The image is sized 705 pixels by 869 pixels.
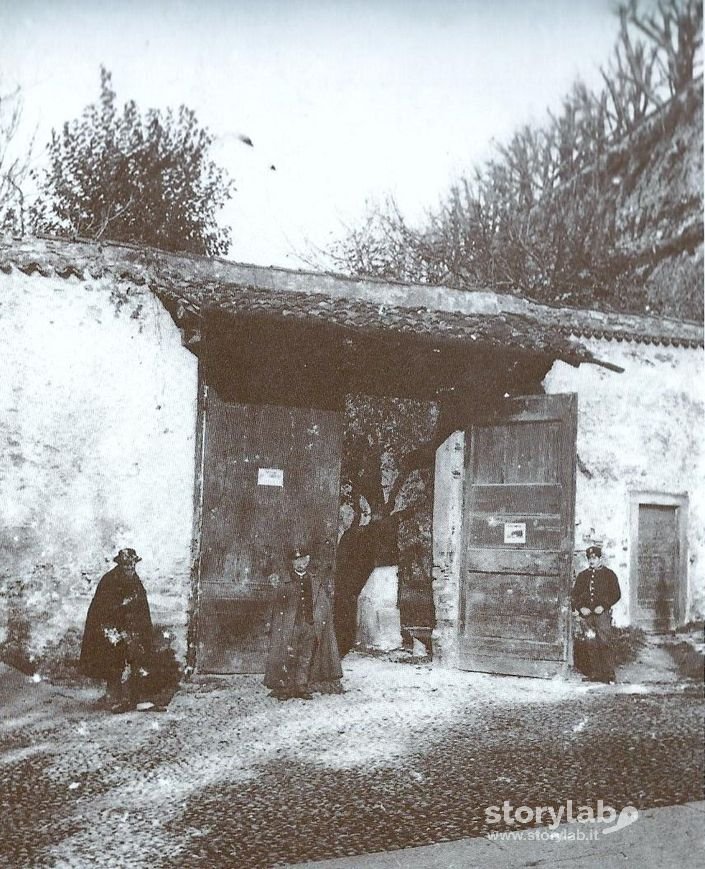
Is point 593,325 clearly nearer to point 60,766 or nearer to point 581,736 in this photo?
point 581,736

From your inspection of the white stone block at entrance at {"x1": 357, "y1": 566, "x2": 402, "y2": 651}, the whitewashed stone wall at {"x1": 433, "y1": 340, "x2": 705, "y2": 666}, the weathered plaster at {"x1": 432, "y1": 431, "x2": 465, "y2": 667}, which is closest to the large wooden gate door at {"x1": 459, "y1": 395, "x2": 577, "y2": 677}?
the weathered plaster at {"x1": 432, "y1": 431, "x2": 465, "y2": 667}

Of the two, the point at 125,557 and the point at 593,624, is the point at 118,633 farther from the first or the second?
the point at 593,624

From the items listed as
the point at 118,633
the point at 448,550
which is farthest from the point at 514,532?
the point at 118,633

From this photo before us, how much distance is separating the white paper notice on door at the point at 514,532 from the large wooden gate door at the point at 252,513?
156cm

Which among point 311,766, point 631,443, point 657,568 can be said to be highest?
point 631,443

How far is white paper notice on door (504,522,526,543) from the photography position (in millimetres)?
7477

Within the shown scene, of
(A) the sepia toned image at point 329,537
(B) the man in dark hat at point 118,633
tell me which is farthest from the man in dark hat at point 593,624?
(B) the man in dark hat at point 118,633

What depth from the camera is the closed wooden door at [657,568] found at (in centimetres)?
807

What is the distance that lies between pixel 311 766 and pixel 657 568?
15.6ft

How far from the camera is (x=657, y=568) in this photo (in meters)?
8.21

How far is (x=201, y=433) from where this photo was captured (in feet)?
23.6

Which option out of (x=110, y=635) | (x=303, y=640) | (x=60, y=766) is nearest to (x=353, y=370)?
(x=303, y=640)

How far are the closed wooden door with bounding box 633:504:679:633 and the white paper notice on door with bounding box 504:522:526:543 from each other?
1.46 meters

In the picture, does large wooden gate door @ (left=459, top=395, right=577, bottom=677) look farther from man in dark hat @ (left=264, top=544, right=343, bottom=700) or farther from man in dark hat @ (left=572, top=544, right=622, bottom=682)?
man in dark hat @ (left=264, top=544, right=343, bottom=700)
